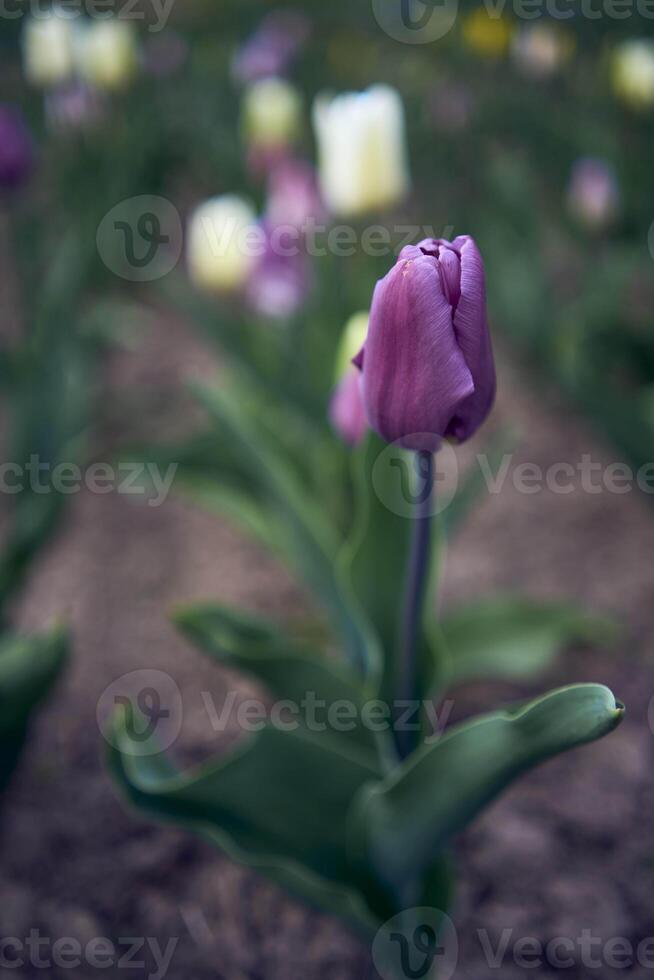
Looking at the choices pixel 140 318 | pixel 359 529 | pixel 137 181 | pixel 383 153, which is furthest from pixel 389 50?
pixel 359 529

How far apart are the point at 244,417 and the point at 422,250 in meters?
0.69

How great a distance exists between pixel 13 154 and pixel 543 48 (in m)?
1.63

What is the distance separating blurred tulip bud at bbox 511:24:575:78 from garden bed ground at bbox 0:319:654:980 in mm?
1442

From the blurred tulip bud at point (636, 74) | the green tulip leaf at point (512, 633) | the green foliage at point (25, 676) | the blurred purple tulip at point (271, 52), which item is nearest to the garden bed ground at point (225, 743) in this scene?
the green tulip leaf at point (512, 633)

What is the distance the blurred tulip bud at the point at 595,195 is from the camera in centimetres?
201

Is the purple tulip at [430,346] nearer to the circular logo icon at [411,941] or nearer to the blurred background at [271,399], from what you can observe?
the blurred background at [271,399]

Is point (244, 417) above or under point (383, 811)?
above

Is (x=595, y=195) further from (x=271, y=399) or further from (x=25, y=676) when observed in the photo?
(x=25, y=676)

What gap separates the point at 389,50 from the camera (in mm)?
3842

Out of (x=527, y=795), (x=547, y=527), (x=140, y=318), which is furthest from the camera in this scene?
(x=140, y=318)

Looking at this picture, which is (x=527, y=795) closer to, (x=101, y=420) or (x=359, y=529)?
(x=359, y=529)

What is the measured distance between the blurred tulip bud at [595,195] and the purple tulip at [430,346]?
1579 mm

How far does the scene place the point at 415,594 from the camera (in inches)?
31.5

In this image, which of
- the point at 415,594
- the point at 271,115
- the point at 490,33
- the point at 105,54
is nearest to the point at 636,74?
the point at 271,115
